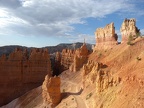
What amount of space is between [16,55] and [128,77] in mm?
44822

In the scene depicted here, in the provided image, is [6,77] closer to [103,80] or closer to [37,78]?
[37,78]

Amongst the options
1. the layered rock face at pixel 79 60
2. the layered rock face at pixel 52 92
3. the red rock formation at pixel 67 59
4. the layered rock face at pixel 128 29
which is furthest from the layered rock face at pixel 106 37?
the layered rock face at pixel 52 92

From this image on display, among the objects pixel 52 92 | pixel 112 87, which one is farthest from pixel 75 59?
pixel 112 87

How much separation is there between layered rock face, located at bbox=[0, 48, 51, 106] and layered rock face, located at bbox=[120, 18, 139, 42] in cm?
2271

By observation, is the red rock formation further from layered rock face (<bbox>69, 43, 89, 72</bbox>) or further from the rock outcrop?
layered rock face (<bbox>69, 43, 89, 72</bbox>)

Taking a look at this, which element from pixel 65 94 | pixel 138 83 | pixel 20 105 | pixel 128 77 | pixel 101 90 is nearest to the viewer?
pixel 138 83

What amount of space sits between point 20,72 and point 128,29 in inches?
1218

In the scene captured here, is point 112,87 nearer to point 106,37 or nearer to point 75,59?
point 75,59

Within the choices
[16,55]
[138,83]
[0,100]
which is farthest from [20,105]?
[138,83]

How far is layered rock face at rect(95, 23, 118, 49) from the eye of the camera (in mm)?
65062

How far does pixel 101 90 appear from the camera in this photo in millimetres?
31188

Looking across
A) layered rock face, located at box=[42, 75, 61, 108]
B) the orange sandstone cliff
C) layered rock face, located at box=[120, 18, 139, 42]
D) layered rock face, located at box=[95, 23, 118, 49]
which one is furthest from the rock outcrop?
layered rock face, located at box=[42, 75, 61, 108]

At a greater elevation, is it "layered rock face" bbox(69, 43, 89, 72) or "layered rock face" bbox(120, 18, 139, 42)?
"layered rock face" bbox(120, 18, 139, 42)

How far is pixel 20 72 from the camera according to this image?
66.8 meters
